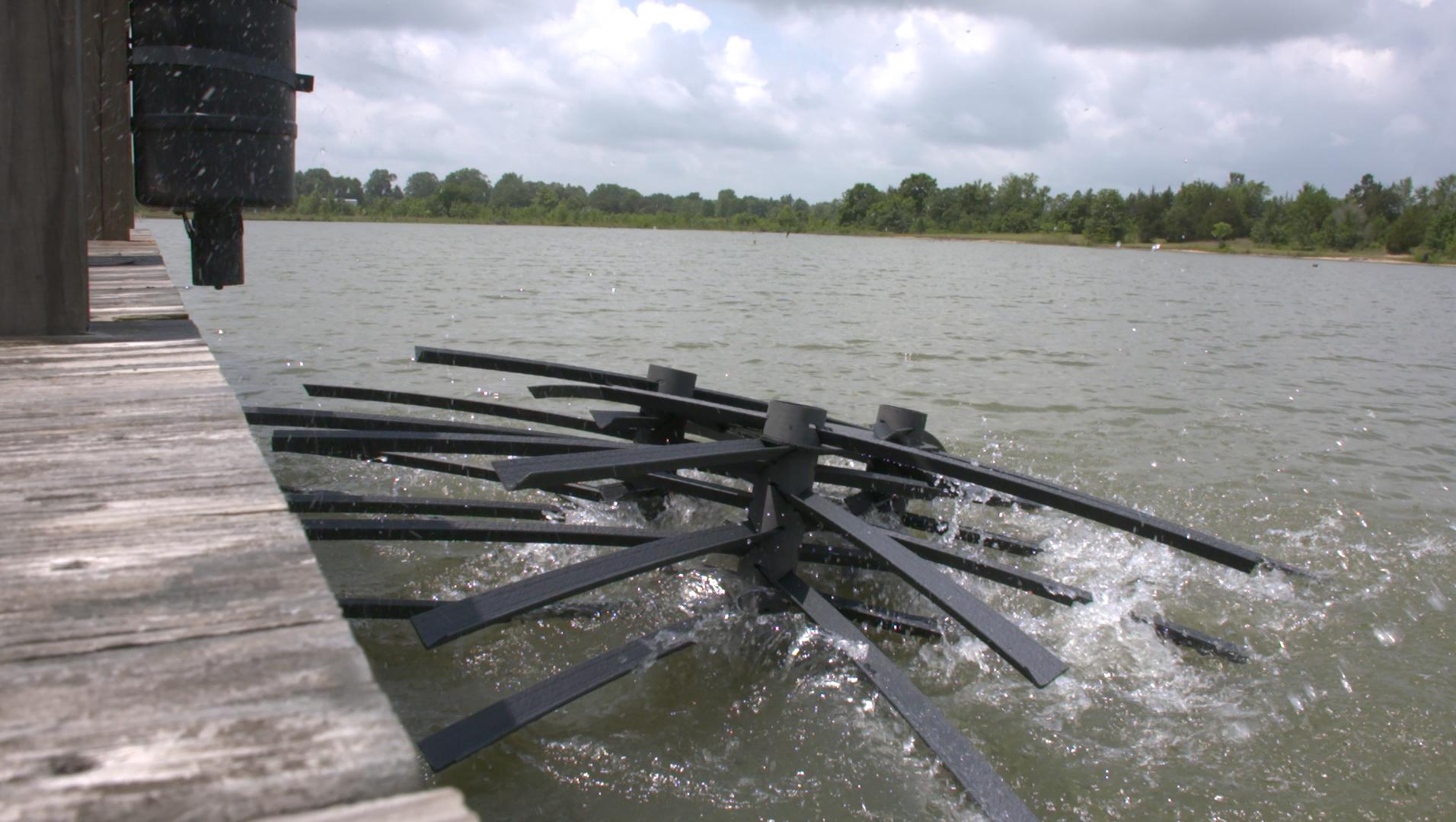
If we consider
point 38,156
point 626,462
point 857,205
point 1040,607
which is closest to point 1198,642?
point 1040,607

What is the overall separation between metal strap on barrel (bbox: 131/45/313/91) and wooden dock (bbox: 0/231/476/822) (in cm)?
347

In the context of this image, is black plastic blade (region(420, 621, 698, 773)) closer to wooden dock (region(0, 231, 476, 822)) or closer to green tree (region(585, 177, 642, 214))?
wooden dock (region(0, 231, 476, 822))

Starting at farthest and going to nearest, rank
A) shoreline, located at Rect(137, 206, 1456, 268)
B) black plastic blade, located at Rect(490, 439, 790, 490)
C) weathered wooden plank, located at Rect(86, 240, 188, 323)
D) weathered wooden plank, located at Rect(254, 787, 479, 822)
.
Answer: shoreline, located at Rect(137, 206, 1456, 268) < weathered wooden plank, located at Rect(86, 240, 188, 323) < black plastic blade, located at Rect(490, 439, 790, 490) < weathered wooden plank, located at Rect(254, 787, 479, 822)

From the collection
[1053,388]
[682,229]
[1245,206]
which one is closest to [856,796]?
[1053,388]

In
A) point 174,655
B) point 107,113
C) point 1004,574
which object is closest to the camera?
point 174,655

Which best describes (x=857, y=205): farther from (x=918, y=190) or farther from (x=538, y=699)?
(x=538, y=699)

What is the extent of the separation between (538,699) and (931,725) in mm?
1303

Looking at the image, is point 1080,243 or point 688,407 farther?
point 1080,243

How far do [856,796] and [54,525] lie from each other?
252cm

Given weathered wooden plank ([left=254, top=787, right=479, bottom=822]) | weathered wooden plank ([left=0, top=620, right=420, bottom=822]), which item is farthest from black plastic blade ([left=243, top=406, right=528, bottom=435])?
weathered wooden plank ([left=254, top=787, right=479, bottom=822])

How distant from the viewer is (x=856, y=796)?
10.6 feet

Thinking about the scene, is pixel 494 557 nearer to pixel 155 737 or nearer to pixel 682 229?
pixel 155 737

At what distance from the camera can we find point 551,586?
3105mm

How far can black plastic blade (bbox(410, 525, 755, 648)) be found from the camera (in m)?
2.67
